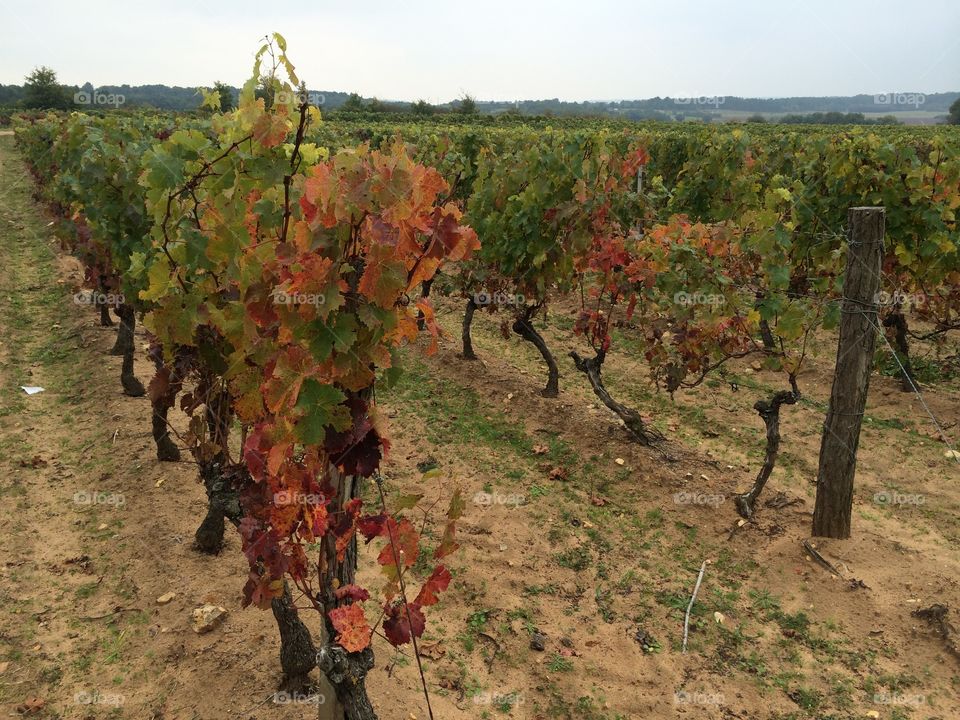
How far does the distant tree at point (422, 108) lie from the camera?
5860 cm

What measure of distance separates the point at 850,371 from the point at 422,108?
196ft

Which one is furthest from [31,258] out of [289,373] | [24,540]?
[289,373]

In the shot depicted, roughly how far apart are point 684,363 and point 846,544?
1989 mm

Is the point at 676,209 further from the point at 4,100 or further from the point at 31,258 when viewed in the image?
the point at 4,100

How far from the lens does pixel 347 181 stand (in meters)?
2.31
